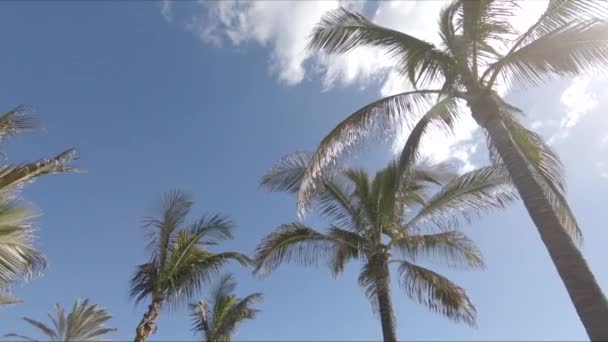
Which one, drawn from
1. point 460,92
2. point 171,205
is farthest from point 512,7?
point 171,205

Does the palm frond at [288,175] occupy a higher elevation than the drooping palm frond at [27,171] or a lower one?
higher

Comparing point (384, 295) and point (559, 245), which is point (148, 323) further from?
point (559, 245)

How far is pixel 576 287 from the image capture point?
15.9 ft

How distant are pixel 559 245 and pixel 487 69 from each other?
3281mm

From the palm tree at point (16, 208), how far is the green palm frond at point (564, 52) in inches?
251

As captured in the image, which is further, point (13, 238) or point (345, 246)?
point (345, 246)

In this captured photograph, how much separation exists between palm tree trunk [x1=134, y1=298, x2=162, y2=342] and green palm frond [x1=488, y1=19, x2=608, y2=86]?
10.0m

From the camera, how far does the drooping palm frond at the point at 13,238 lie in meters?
5.80

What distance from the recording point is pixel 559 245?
5211mm

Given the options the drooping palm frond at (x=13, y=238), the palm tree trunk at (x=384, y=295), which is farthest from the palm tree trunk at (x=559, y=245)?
the drooping palm frond at (x=13, y=238)

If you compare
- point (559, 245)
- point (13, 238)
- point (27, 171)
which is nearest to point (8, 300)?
point (13, 238)

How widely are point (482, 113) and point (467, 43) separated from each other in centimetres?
132

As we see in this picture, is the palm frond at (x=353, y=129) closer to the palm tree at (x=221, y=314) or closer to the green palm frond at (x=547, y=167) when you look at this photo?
the green palm frond at (x=547, y=167)

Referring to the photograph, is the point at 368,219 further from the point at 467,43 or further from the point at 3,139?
the point at 3,139
